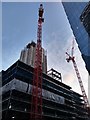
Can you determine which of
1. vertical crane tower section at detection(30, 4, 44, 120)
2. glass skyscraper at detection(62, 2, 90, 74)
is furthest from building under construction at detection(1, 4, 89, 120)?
glass skyscraper at detection(62, 2, 90, 74)

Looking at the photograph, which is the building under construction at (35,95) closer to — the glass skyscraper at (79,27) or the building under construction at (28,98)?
the building under construction at (28,98)

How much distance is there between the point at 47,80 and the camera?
239 ft

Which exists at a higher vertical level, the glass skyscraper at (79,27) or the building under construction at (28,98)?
the glass skyscraper at (79,27)

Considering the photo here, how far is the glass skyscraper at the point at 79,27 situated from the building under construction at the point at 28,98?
756 inches

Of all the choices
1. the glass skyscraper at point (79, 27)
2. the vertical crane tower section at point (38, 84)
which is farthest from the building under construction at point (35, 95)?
the glass skyscraper at point (79, 27)

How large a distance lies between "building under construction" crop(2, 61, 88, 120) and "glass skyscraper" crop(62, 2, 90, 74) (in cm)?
1920

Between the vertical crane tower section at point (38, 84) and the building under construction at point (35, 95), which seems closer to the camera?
the vertical crane tower section at point (38, 84)

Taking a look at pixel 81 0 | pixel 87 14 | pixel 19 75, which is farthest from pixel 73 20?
pixel 19 75

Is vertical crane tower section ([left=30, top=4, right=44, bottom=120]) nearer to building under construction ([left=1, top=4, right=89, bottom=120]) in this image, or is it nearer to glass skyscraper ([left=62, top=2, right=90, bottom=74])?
building under construction ([left=1, top=4, right=89, bottom=120])

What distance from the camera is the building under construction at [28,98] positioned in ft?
171

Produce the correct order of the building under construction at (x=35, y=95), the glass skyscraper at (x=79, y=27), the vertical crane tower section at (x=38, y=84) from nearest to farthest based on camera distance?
the vertical crane tower section at (x=38, y=84) → the building under construction at (x=35, y=95) → the glass skyscraper at (x=79, y=27)

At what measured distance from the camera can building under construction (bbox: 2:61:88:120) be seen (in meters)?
52.1

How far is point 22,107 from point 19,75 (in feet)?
39.5

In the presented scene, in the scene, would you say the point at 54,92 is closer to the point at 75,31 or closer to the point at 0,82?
the point at 0,82
